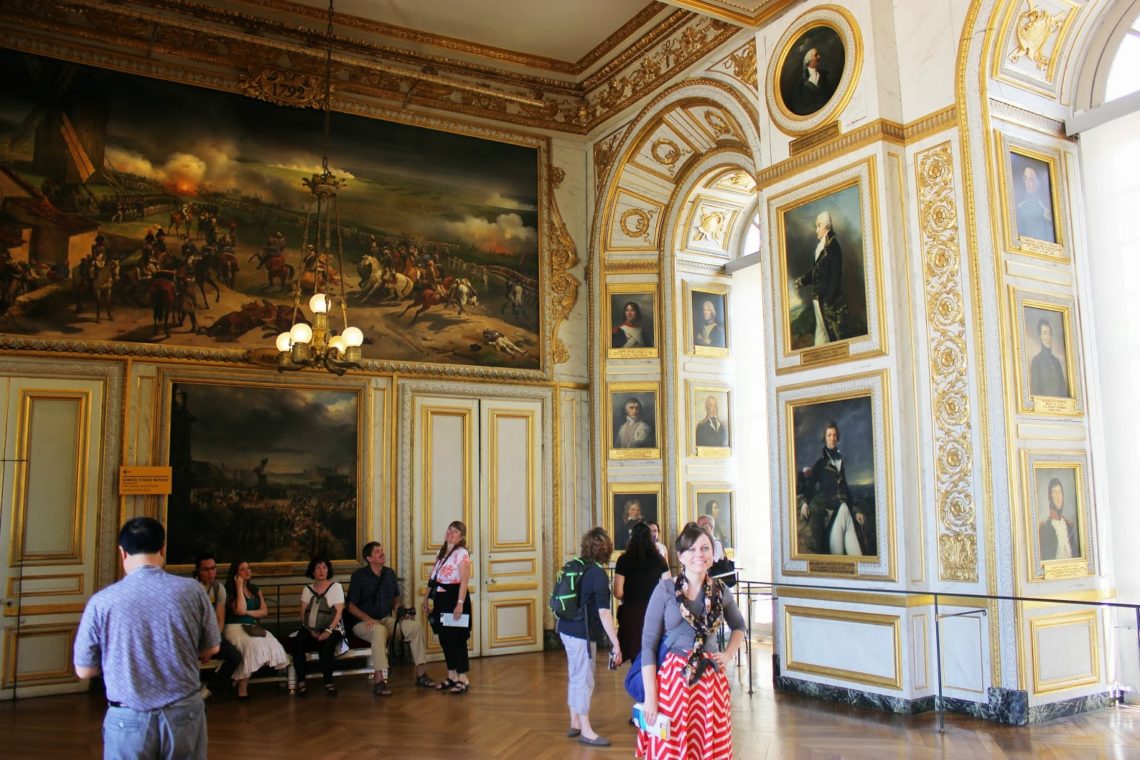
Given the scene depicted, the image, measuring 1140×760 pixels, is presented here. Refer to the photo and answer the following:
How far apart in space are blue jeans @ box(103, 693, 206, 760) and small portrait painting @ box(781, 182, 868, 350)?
266 inches

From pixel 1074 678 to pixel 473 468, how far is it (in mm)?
7073

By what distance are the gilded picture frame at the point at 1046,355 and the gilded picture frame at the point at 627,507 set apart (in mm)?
5526

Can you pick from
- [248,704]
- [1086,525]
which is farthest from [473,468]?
[1086,525]

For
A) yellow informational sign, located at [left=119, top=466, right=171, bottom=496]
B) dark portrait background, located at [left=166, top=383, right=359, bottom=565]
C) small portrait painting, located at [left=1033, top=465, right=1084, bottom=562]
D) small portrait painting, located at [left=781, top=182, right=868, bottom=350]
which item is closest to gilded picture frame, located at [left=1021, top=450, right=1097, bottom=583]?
small portrait painting, located at [left=1033, top=465, right=1084, bottom=562]

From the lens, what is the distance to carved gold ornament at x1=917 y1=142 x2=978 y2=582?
314 inches

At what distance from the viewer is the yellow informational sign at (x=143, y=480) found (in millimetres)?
9969

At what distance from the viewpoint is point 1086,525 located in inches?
319

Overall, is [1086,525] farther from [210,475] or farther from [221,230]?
[221,230]

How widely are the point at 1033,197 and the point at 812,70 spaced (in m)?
2.48

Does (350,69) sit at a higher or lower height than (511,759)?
higher

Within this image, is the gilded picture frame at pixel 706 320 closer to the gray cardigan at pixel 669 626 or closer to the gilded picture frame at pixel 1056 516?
the gilded picture frame at pixel 1056 516

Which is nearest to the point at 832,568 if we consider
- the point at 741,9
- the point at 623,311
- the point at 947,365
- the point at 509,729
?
the point at 947,365

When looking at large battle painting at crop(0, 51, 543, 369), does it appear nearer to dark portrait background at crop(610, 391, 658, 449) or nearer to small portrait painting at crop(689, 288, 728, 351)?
dark portrait background at crop(610, 391, 658, 449)

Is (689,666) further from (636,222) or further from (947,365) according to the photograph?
(636,222)
